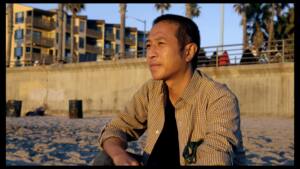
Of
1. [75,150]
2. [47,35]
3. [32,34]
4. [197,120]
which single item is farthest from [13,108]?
[47,35]

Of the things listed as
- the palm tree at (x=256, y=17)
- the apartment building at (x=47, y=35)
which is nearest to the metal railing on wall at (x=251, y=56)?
the palm tree at (x=256, y=17)

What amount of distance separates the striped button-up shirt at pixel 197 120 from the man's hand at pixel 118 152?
0.06 meters

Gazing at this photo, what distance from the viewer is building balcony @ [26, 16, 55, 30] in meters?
66.9

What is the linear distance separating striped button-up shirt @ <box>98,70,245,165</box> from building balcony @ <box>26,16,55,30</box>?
6655 cm

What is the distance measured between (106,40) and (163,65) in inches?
3021

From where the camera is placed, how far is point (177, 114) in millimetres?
2568

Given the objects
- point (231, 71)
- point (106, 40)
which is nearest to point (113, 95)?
point (231, 71)

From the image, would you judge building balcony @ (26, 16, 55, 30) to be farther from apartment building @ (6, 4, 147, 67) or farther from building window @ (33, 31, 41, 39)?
building window @ (33, 31, 41, 39)

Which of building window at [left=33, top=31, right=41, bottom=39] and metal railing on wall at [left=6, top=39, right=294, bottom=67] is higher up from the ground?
building window at [left=33, top=31, right=41, bottom=39]

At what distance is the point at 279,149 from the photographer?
8.44 meters

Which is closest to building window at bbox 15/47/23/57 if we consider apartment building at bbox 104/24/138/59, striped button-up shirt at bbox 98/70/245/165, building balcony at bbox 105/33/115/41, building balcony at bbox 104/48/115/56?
apartment building at bbox 104/24/138/59

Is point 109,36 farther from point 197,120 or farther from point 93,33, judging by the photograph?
point 197,120

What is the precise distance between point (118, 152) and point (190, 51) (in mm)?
720

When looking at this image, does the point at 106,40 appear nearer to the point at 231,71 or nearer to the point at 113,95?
the point at 113,95
